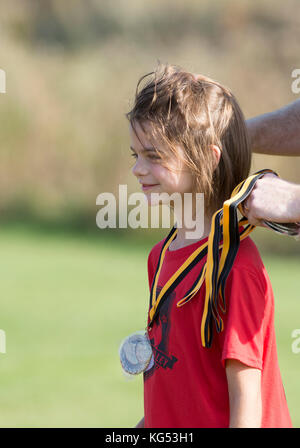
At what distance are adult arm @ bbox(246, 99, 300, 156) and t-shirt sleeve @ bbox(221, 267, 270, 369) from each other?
81 centimetres

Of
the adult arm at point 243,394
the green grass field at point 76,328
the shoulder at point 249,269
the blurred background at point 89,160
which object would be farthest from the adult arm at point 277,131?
the blurred background at point 89,160

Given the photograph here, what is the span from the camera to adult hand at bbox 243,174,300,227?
1.89 metres

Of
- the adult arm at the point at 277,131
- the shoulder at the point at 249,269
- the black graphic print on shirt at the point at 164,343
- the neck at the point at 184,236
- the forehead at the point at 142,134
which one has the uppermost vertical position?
the adult arm at the point at 277,131

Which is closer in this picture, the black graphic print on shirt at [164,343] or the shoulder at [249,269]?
the shoulder at [249,269]

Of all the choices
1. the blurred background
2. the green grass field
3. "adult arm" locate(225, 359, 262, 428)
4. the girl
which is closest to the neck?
the girl

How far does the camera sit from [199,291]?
6.73ft

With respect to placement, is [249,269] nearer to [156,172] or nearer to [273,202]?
[273,202]

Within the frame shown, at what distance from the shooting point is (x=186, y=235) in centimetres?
229

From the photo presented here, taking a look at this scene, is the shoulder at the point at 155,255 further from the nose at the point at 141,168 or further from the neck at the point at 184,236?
the nose at the point at 141,168

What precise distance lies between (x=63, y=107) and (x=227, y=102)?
50.8 ft

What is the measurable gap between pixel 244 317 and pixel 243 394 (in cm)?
19

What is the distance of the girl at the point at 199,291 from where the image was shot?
1.96m

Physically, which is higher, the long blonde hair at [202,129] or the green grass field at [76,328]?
the long blonde hair at [202,129]

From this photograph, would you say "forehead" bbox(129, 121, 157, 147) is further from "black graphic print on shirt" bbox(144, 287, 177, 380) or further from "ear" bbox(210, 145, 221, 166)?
"black graphic print on shirt" bbox(144, 287, 177, 380)
